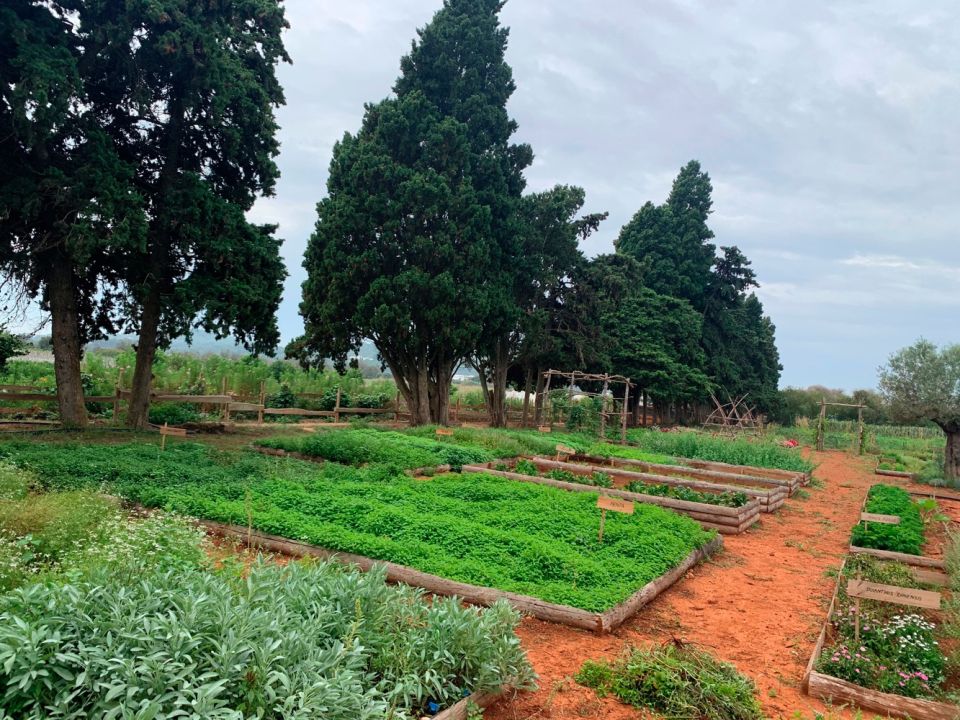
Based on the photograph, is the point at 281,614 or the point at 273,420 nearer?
the point at 281,614

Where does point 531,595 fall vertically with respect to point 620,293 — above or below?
below

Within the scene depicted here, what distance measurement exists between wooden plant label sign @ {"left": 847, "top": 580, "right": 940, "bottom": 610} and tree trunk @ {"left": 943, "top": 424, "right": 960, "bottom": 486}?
15.2m

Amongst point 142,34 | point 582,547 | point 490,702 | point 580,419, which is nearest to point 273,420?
point 580,419

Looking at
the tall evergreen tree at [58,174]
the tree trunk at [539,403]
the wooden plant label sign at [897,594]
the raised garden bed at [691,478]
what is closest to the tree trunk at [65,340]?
the tall evergreen tree at [58,174]

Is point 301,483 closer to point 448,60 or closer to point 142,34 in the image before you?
point 142,34

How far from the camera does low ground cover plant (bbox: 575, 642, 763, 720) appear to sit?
3.82 m

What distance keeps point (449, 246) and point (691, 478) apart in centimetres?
1010

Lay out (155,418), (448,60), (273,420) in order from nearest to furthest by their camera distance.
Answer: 1. (155,418)
2. (448,60)
3. (273,420)

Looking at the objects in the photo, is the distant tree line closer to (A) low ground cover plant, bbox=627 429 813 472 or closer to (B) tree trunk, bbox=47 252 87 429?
(A) low ground cover plant, bbox=627 429 813 472

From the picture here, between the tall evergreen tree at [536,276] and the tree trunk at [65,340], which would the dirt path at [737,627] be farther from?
the tall evergreen tree at [536,276]

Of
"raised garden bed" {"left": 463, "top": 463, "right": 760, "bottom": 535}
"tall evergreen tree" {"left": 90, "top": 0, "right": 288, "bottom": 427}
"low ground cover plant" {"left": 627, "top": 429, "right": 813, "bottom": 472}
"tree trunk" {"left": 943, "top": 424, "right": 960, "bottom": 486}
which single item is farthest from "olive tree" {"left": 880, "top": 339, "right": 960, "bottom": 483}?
"tall evergreen tree" {"left": 90, "top": 0, "right": 288, "bottom": 427}

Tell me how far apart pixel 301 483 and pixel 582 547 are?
4.34m

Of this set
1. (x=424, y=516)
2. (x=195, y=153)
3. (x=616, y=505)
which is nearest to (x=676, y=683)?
(x=616, y=505)

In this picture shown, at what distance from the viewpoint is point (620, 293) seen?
26.8 m
